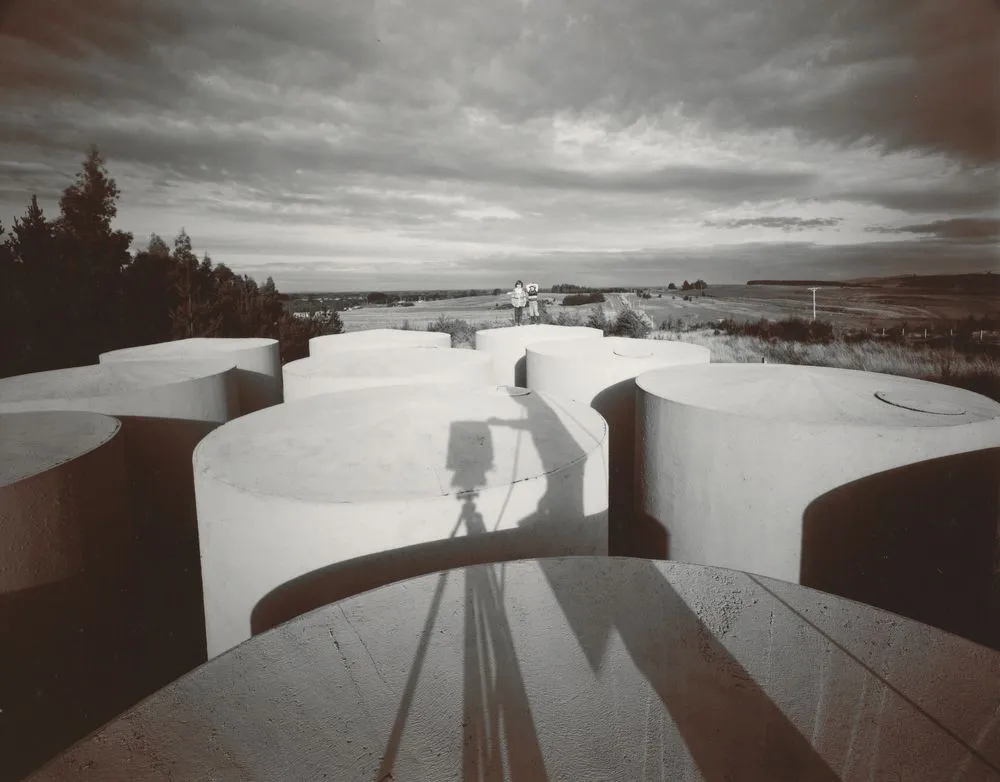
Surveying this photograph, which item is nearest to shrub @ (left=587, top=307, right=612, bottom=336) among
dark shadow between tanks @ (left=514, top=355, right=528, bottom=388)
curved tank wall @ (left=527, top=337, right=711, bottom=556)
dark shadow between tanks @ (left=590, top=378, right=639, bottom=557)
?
dark shadow between tanks @ (left=514, top=355, right=528, bottom=388)

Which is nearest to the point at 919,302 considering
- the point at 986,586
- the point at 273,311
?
the point at 986,586

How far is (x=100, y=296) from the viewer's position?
15.0m

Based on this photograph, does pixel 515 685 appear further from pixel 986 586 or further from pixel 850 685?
pixel 986 586

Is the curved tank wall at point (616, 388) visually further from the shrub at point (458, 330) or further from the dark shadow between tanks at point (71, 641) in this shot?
the shrub at point (458, 330)

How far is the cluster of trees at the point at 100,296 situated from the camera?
12.7 metres

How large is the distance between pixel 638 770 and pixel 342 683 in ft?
4.32

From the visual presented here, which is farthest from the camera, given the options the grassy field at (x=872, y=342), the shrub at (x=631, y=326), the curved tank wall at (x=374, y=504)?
the shrub at (x=631, y=326)

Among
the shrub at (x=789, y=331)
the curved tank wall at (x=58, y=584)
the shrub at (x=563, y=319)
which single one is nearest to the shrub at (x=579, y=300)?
the shrub at (x=563, y=319)

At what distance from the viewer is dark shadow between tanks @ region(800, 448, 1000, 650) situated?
4953 mm

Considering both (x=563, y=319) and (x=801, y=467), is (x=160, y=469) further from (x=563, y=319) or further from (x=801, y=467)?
(x=563, y=319)

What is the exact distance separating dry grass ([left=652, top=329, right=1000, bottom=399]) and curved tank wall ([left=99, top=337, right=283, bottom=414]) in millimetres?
13846

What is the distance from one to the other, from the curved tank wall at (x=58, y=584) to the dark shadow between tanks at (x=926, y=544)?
20.4 ft

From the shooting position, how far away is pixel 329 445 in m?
4.85

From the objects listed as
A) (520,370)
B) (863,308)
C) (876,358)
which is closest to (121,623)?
(520,370)
